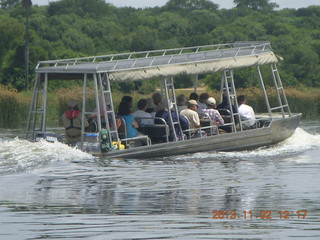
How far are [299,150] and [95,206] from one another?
367 inches

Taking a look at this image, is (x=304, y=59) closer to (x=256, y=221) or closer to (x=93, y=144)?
(x=93, y=144)

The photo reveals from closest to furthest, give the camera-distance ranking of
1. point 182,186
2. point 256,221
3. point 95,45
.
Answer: point 256,221 → point 182,186 → point 95,45

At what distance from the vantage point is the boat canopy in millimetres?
20250

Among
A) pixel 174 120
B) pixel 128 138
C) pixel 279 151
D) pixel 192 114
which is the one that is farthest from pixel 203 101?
pixel 128 138

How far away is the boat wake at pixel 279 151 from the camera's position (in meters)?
21.3

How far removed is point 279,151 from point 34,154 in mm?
5873

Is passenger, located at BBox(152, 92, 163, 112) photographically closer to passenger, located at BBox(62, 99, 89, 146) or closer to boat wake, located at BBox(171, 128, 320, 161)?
boat wake, located at BBox(171, 128, 320, 161)

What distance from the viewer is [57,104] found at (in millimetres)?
35969

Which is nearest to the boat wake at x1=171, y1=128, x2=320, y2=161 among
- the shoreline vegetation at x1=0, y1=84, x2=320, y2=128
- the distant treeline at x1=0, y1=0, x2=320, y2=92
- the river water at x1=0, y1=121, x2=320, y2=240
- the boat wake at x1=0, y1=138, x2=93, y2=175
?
the river water at x1=0, y1=121, x2=320, y2=240

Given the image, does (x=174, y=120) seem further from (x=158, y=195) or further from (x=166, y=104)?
(x=158, y=195)

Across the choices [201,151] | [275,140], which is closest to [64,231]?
[201,151]

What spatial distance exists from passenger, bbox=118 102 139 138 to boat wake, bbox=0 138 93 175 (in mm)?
1120

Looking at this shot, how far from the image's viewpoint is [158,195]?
15758mm
